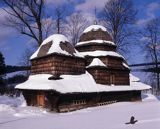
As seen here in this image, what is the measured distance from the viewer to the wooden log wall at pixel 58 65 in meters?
26.1

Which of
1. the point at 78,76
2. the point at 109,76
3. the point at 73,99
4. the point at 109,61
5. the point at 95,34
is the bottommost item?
the point at 73,99

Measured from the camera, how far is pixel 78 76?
90.2ft

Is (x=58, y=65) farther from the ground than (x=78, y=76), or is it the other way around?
(x=58, y=65)

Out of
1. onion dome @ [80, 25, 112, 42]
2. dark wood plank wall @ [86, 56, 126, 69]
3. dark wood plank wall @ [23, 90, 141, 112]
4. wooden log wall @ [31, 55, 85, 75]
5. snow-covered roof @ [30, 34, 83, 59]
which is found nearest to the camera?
dark wood plank wall @ [23, 90, 141, 112]

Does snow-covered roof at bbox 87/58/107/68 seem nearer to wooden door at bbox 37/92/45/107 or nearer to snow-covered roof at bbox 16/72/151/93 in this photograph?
snow-covered roof at bbox 16/72/151/93

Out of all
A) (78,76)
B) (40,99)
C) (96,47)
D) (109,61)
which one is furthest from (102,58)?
(40,99)

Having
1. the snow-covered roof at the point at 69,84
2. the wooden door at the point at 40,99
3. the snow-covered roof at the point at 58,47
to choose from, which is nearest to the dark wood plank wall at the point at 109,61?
the snow-covered roof at the point at 69,84

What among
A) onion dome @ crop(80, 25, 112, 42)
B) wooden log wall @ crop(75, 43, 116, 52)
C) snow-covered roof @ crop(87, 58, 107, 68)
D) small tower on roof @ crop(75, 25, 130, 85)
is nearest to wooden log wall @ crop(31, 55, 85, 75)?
snow-covered roof @ crop(87, 58, 107, 68)

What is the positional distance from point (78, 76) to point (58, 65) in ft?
7.78

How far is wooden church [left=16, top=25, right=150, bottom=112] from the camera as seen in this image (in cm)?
2461

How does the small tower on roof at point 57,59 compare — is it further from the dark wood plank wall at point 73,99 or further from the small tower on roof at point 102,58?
the dark wood plank wall at point 73,99

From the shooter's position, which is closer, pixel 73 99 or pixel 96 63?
pixel 73 99

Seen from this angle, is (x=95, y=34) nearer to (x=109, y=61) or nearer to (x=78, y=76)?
(x=109, y=61)

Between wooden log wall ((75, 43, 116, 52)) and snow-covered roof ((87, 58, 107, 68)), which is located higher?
wooden log wall ((75, 43, 116, 52))
